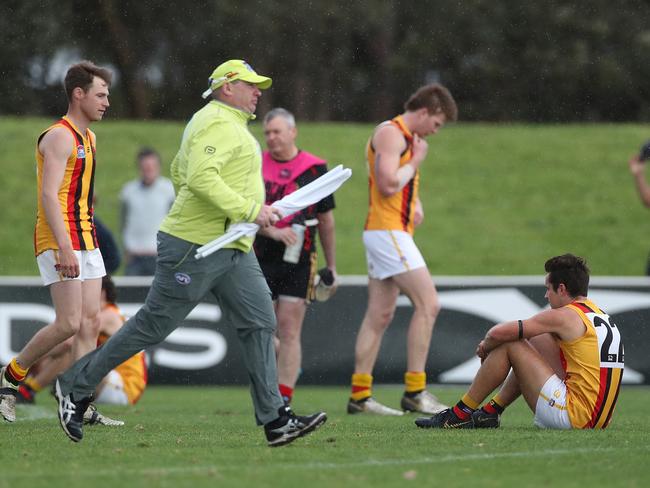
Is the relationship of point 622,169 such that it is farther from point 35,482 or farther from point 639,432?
point 35,482

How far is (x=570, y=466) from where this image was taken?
19.8ft

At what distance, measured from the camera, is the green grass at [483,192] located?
21172 millimetres

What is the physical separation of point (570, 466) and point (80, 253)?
3.30 metres

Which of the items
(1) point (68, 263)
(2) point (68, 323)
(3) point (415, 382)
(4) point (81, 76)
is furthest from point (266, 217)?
(3) point (415, 382)

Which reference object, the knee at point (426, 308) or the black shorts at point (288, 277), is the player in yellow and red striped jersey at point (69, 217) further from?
the knee at point (426, 308)

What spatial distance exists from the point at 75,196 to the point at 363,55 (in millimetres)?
27636

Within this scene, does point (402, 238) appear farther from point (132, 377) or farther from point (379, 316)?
point (132, 377)

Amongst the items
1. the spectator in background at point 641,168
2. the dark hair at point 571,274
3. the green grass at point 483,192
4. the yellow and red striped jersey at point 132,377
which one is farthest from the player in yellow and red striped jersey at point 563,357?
the green grass at point 483,192

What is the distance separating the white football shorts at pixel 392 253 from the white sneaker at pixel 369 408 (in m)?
0.95

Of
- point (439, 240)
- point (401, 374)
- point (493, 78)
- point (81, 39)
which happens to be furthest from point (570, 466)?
point (493, 78)

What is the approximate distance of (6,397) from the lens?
8094 mm

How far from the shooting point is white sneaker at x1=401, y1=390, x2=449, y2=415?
Answer: 9523 mm

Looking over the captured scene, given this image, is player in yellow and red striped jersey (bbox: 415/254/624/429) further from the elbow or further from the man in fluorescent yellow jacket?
the elbow

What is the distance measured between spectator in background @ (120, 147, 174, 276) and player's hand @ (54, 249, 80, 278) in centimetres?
815
